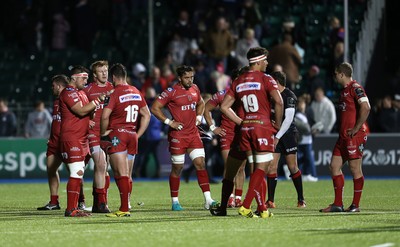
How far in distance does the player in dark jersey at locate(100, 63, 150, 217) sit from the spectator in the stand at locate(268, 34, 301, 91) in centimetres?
1378

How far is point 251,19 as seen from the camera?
32906 millimetres

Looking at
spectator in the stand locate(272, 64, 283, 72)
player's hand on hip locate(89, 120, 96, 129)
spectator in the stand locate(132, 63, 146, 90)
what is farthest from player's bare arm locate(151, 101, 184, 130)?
spectator in the stand locate(132, 63, 146, 90)

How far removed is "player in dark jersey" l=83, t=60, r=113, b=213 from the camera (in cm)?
1753

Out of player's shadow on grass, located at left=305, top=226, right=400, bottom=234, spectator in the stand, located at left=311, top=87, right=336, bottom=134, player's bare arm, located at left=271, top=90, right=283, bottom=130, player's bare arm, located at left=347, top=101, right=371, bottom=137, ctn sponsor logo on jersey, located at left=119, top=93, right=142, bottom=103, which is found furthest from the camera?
spectator in the stand, located at left=311, top=87, right=336, bottom=134

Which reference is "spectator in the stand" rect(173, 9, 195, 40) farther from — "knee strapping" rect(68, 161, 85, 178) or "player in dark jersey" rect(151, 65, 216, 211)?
"knee strapping" rect(68, 161, 85, 178)

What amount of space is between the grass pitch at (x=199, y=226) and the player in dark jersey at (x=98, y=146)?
0.65 meters

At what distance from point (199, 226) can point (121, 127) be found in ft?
7.90

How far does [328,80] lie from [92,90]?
15499 millimetres

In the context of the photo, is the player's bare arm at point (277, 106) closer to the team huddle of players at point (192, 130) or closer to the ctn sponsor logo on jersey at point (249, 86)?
the team huddle of players at point (192, 130)

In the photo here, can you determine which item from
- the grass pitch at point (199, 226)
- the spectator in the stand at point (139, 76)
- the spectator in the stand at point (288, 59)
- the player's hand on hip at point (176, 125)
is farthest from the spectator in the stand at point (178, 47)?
the player's hand on hip at point (176, 125)

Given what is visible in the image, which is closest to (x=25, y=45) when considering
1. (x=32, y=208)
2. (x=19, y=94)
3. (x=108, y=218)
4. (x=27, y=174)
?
(x=19, y=94)

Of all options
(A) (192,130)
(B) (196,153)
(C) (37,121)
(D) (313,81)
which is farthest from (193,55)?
(B) (196,153)

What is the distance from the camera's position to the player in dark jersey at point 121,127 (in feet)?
53.4

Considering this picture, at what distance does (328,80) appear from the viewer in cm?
3231
